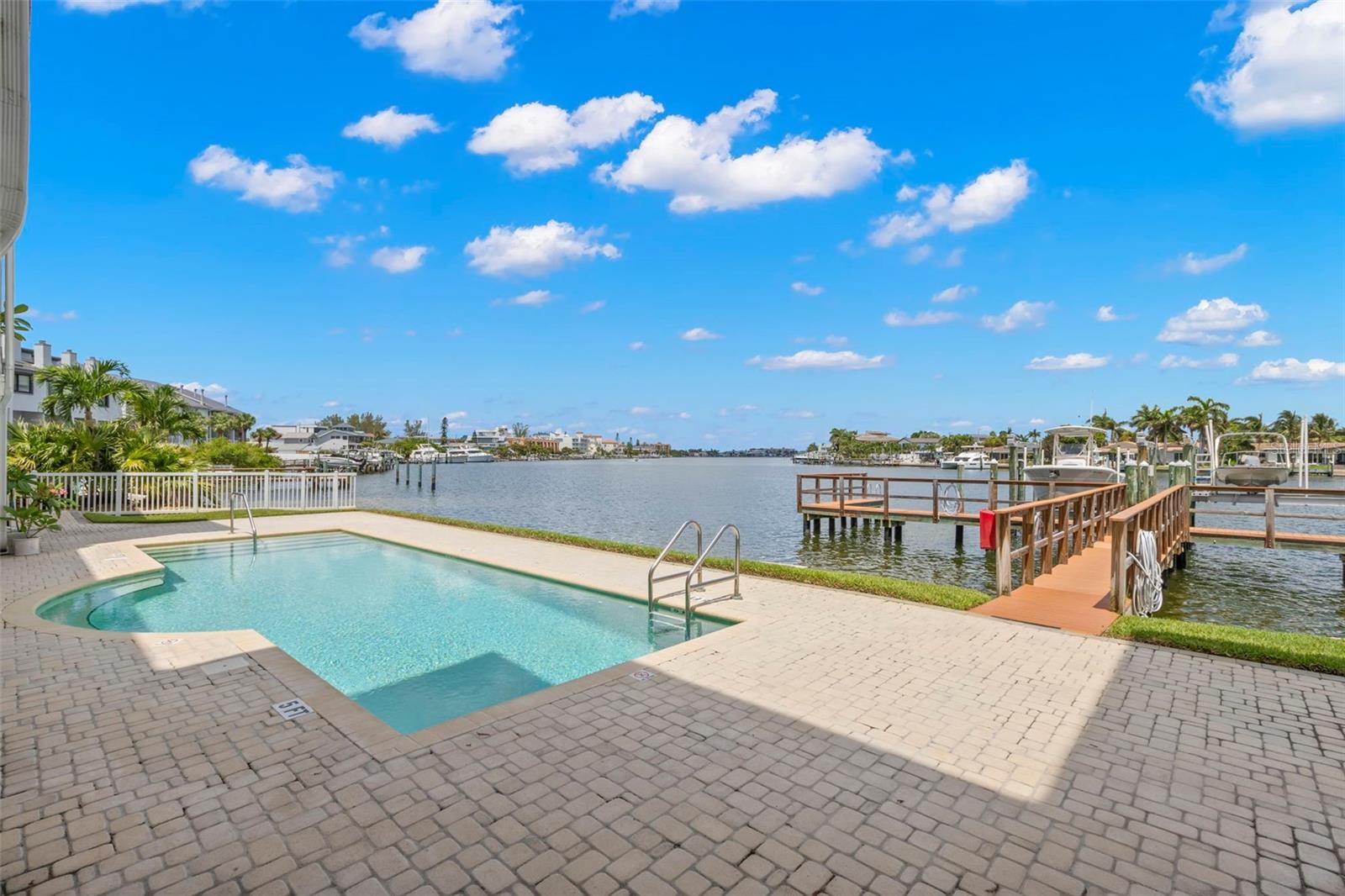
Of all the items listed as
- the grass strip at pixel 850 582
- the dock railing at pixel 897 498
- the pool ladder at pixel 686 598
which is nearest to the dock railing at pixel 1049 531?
the grass strip at pixel 850 582

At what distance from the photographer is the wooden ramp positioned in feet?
21.3

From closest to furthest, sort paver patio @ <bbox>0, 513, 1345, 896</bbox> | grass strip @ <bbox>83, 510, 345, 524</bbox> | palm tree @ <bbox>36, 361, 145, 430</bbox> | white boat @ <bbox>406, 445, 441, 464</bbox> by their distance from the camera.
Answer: paver patio @ <bbox>0, 513, 1345, 896</bbox> → grass strip @ <bbox>83, 510, 345, 524</bbox> → palm tree @ <bbox>36, 361, 145, 430</bbox> → white boat @ <bbox>406, 445, 441, 464</bbox>

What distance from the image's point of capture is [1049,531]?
899cm

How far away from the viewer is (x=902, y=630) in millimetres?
6246

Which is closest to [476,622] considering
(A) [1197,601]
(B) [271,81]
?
(A) [1197,601]

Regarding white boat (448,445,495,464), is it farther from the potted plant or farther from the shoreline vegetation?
the shoreline vegetation

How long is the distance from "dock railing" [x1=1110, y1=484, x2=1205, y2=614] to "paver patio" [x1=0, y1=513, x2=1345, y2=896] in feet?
5.72

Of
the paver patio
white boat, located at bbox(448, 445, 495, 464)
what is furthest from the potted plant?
white boat, located at bbox(448, 445, 495, 464)

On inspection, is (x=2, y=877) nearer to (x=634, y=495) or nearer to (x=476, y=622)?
(x=476, y=622)

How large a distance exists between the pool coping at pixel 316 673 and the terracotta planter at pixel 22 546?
1.04 metres

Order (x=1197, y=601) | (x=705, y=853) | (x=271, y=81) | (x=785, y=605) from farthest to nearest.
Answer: (x=271, y=81) → (x=1197, y=601) → (x=785, y=605) → (x=705, y=853)

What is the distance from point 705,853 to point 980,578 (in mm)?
12312

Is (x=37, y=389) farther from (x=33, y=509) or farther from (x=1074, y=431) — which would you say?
(x=1074, y=431)

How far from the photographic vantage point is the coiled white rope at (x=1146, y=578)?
25.1ft
